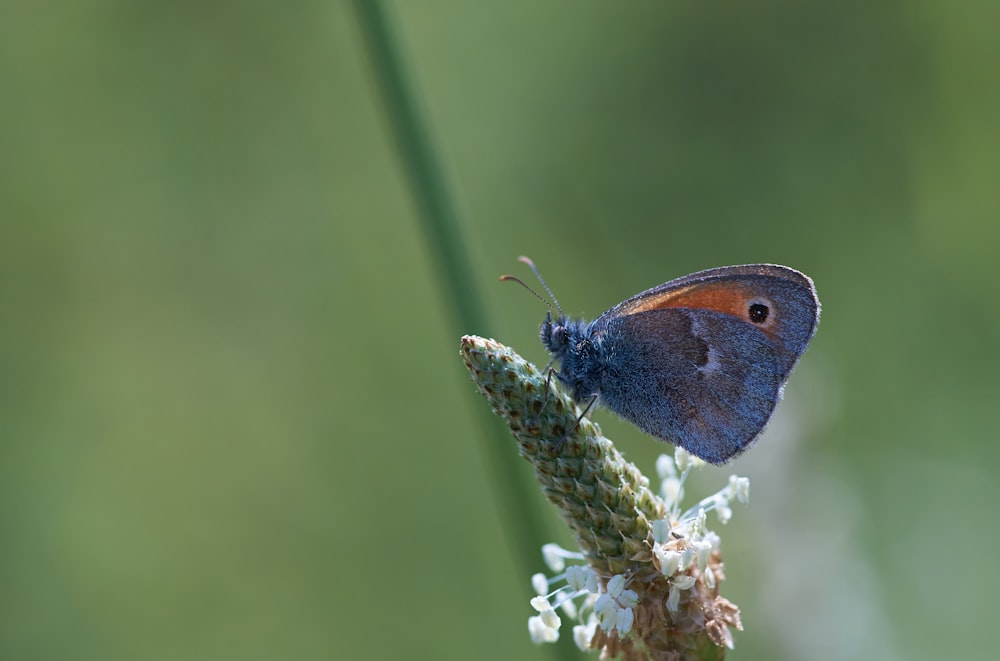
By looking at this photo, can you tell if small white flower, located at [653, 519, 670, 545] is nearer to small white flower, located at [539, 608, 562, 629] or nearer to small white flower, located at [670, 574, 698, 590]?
small white flower, located at [670, 574, 698, 590]

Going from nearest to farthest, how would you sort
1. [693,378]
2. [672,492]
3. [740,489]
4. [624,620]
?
[624,620] → [740,489] → [672,492] → [693,378]

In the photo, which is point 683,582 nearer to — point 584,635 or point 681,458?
point 584,635

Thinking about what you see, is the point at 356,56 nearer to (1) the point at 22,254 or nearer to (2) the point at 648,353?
(1) the point at 22,254

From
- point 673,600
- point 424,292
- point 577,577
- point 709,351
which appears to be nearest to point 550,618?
point 577,577

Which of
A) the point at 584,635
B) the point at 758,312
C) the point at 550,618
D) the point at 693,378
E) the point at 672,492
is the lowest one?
the point at 584,635

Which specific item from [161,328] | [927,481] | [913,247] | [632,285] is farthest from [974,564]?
[161,328]

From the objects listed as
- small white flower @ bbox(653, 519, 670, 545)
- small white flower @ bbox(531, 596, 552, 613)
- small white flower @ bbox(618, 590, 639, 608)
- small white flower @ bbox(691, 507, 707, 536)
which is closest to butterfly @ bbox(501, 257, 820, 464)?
small white flower @ bbox(691, 507, 707, 536)
